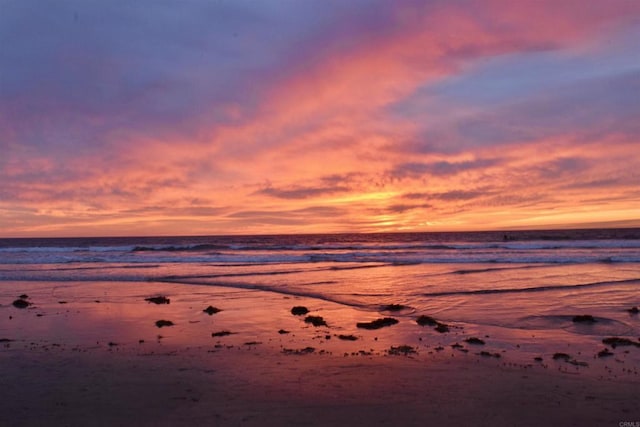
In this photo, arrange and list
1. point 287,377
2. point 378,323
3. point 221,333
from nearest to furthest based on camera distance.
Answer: point 287,377 → point 221,333 → point 378,323

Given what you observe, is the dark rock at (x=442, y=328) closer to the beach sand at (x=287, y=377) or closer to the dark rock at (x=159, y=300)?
the beach sand at (x=287, y=377)

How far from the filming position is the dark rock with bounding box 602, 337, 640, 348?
36.9ft

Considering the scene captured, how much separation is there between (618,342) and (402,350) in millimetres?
5442

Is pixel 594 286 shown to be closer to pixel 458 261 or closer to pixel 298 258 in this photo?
pixel 458 261

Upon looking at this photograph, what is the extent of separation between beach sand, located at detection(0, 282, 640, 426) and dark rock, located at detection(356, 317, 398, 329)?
288 millimetres

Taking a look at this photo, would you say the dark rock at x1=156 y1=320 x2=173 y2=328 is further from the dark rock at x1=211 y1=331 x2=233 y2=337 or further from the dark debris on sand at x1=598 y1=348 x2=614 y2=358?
the dark debris on sand at x1=598 y1=348 x2=614 y2=358

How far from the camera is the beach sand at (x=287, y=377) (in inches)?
280

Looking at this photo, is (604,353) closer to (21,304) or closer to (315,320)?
(315,320)

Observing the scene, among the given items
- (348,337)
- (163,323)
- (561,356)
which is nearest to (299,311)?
(348,337)

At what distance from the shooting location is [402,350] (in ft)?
35.7

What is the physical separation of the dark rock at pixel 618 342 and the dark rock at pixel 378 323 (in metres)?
5.61

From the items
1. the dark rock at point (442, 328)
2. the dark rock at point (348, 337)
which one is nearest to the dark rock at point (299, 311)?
the dark rock at point (348, 337)

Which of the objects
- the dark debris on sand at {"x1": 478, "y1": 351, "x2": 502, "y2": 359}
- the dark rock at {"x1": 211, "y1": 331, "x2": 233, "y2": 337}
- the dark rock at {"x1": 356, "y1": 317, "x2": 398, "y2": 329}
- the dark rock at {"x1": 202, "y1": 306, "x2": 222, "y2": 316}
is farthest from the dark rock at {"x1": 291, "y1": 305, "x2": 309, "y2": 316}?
the dark debris on sand at {"x1": 478, "y1": 351, "x2": 502, "y2": 359}

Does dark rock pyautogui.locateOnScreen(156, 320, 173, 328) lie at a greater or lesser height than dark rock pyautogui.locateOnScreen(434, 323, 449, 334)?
greater
